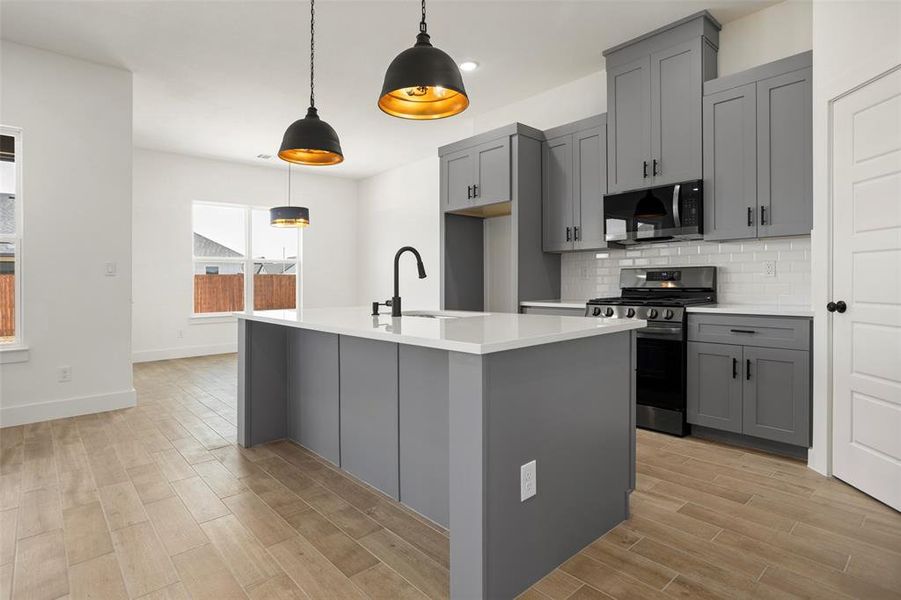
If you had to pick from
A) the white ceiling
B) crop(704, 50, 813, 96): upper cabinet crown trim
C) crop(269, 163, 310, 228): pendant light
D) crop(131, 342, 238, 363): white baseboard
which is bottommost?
crop(131, 342, 238, 363): white baseboard

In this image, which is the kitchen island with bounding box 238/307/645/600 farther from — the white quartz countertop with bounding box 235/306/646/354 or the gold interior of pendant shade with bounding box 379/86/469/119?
the gold interior of pendant shade with bounding box 379/86/469/119

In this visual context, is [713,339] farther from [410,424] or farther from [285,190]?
[285,190]

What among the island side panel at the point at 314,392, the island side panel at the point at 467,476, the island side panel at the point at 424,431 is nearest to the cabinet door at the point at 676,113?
the island side panel at the point at 424,431

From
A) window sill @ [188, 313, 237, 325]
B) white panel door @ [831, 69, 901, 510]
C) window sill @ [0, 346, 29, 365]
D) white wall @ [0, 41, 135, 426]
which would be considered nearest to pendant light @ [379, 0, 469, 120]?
white panel door @ [831, 69, 901, 510]

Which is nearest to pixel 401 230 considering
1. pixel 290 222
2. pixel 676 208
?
pixel 290 222

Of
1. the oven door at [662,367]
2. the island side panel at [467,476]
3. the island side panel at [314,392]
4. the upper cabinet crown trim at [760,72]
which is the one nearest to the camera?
the island side panel at [467,476]

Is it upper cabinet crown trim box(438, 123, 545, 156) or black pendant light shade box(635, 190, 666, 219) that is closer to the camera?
black pendant light shade box(635, 190, 666, 219)

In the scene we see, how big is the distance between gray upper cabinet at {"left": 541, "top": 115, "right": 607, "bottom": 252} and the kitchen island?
1.88 m

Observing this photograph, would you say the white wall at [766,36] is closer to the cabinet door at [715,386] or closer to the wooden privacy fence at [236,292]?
the cabinet door at [715,386]

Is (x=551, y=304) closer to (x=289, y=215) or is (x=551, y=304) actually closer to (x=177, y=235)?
(x=289, y=215)

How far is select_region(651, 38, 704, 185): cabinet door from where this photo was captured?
353cm

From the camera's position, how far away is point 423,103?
231cm

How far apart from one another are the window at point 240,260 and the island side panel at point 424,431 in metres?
6.23

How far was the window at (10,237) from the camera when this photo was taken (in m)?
3.85
